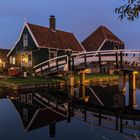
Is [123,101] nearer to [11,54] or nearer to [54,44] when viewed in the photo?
[54,44]

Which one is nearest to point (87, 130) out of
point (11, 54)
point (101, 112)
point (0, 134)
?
point (0, 134)

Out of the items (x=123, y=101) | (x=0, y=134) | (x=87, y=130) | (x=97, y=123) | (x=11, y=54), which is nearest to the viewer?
(x=0, y=134)

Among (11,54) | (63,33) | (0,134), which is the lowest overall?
(0,134)

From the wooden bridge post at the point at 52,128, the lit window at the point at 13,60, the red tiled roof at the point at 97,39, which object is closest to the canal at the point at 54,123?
the wooden bridge post at the point at 52,128

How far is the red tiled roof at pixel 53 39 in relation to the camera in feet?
137

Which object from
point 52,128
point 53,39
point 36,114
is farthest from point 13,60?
point 52,128

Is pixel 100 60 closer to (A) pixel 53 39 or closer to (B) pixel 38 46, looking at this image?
(B) pixel 38 46

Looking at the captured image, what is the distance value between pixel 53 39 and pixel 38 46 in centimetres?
445

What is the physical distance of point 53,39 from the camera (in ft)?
144

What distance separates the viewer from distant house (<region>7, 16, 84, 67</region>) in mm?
41125

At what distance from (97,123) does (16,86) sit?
12882 mm

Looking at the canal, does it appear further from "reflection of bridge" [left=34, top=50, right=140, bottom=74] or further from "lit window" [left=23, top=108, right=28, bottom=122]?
"reflection of bridge" [left=34, top=50, right=140, bottom=74]

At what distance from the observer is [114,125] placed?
13070 mm

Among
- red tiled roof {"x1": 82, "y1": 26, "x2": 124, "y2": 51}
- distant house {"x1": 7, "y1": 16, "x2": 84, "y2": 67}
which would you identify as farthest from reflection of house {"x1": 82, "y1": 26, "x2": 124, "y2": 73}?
distant house {"x1": 7, "y1": 16, "x2": 84, "y2": 67}
